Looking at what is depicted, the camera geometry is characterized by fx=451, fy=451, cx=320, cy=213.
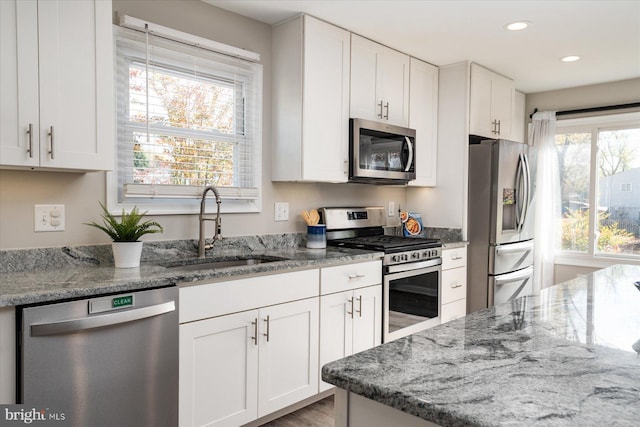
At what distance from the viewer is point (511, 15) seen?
290cm

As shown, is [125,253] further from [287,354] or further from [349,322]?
[349,322]

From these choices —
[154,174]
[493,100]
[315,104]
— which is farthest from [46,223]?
[493,100]

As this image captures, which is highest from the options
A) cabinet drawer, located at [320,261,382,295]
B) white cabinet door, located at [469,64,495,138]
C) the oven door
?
white cabinet door, located at [469,64,495,138]

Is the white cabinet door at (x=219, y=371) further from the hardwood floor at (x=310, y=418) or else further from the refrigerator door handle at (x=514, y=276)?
the refrigerator door handle at (x=514, y=276)

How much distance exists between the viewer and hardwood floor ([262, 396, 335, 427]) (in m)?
2.51

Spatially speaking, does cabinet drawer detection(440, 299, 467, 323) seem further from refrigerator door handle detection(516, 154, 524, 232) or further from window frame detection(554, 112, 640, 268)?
window frame detection(554, 112, 640, 268)

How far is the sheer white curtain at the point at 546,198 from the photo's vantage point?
4883 millimetres

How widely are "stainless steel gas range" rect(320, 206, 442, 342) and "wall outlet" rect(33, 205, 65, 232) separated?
1.75 meters

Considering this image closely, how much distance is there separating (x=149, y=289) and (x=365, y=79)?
2.23m

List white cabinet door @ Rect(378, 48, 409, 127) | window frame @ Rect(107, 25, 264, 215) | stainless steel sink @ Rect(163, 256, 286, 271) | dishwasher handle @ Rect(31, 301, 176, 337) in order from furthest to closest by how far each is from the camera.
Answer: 1. white cabinet door @ Rect(378, 48, 409, 127)
2. stainless steel sink @ Rect(163, 256, 286, 271)
3. window frame @ Rect(107, 25, 264, 215)
4. dishwasher handle @ Rect(31, 301, 176, 337)

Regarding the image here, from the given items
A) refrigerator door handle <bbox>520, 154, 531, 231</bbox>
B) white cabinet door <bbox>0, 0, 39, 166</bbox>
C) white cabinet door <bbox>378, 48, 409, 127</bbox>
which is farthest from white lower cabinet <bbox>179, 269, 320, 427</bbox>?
refrigerator door handle <bbox>520, 154, 531, 231</bbox>

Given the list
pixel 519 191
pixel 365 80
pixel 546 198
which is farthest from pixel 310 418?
pixel 546 198

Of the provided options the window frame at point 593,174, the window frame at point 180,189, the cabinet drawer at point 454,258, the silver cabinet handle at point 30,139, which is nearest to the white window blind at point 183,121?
the window frame at point 180,189

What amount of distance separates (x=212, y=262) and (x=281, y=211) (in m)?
0.71
